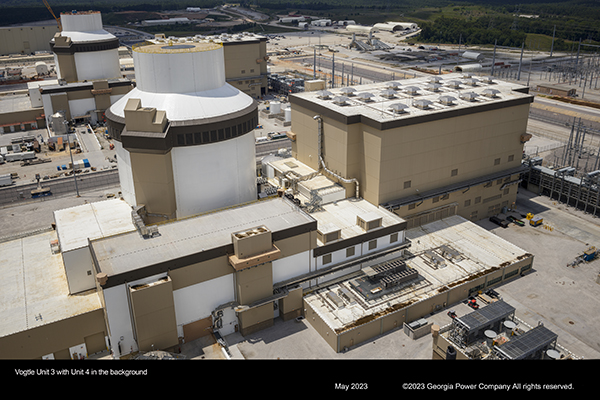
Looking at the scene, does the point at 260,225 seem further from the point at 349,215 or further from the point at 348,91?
the point at 348,91

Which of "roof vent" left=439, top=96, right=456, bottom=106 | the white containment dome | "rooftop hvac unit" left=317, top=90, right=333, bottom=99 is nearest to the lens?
the white containment dome

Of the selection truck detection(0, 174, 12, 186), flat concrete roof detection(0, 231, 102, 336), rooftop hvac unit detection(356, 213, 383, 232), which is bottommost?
truck detection(0, 174, 12, 186)

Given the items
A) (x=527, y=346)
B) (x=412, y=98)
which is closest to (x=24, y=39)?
(x=412, y=98)

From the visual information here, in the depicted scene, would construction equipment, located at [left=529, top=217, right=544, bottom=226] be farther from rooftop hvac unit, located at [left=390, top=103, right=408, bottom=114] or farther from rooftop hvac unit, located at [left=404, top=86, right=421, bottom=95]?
rooftop hvac unit, located at [left=390, top=103, right=408, bottom=114]

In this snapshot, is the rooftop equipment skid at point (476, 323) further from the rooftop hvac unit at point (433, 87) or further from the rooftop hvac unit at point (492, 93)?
the rooftop hvac unit at point (433, 87)

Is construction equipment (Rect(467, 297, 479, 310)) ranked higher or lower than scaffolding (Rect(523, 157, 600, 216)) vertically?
lower

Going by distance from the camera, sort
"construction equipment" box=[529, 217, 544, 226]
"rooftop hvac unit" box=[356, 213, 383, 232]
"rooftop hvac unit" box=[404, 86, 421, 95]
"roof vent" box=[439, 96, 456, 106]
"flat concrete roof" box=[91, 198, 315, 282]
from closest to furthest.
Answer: "flat concrete roof" box=[91, 198, 315, 282] < "rooftop hvac unit" box=[356, 213, 383, 232] < "roof vent" box=[439, 96, 456, 106] < "construction equipment" box=[529, 217, 544, 226] < "rooftop hvac unit" box=[404, 86, 421, 95]

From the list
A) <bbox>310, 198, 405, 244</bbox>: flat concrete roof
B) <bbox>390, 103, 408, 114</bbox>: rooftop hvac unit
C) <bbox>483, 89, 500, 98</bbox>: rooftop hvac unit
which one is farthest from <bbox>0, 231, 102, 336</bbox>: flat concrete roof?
<bbox>483, 89, 500, 98</bbox>: rooftop hvac unit

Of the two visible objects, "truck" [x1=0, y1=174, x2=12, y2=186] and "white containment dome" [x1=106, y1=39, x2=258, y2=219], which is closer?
"white containment dome" [x1=106, y1=39, x2=258, y2=219]
